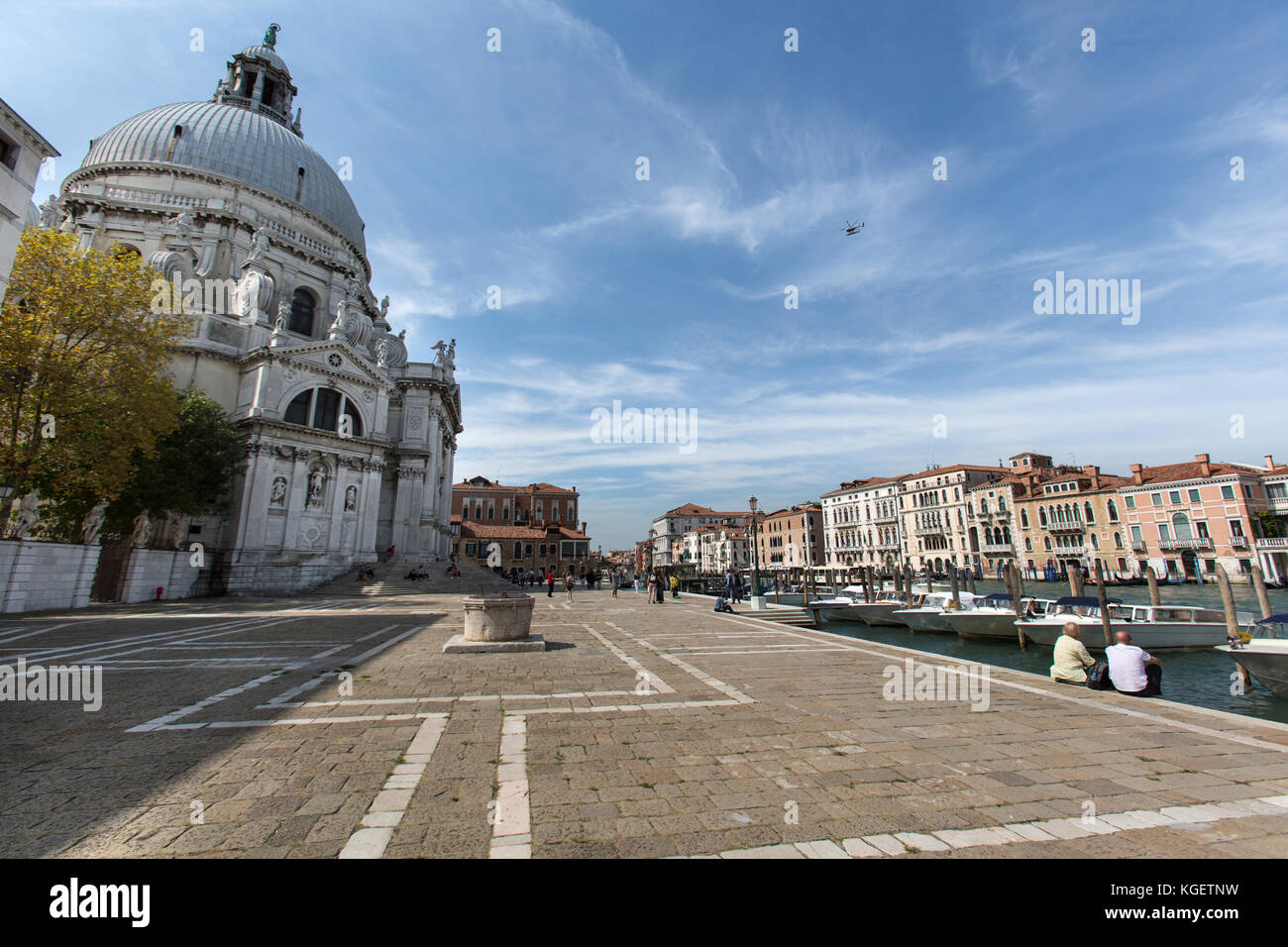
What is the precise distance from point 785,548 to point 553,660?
8489cm

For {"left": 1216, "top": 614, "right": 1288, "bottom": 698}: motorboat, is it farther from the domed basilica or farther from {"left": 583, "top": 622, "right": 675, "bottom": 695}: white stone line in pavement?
the domed basilica

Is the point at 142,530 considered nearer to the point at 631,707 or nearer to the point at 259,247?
the point at 259,247

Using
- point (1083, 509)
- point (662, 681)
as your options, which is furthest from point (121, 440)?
point (1083, 509)

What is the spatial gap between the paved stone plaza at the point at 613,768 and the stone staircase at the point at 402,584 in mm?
18239

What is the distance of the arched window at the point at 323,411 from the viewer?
31125 millimetres

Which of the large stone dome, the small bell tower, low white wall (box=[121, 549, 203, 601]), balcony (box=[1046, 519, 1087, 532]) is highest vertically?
the small bell tower

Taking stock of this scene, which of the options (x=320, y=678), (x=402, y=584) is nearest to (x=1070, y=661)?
(x=320, y=678)

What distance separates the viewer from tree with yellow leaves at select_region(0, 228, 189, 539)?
1658 cm

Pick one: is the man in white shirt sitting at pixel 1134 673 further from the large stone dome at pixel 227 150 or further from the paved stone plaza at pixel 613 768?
the large stone dome at pixel 227 150

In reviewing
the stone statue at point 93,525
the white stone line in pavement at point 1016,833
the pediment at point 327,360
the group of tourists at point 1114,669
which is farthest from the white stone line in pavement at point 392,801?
the pediment at point 327,360

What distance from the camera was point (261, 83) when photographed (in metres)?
A: 47.4

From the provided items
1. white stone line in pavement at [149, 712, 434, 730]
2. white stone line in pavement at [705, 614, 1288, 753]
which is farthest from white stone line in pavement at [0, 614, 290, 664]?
white stone line in pavement at [705, 614, 1288, 753]

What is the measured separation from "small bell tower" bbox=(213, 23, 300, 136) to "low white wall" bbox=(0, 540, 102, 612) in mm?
46548

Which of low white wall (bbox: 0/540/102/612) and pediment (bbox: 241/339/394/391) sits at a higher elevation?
pediment (bbox: 241/339/394/391)
